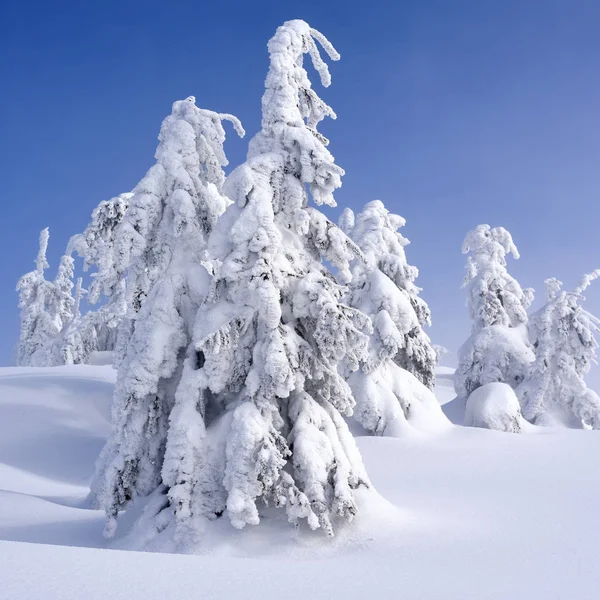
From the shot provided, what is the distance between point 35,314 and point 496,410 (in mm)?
32650

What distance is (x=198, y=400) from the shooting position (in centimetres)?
917

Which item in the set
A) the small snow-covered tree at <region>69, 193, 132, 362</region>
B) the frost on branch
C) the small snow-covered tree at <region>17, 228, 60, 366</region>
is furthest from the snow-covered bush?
the small snow-covered tree at <region>17, 228, 60, 366</region>

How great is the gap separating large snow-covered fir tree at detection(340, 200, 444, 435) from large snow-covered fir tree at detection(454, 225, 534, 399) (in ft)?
20.3

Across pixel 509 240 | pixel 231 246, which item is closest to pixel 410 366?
pixel 509 240

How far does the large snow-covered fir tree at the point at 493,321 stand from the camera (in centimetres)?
2578

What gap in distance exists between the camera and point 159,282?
1032cm

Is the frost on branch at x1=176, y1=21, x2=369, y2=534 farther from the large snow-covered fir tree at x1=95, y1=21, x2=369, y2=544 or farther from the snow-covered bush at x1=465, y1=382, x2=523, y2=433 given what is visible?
the snow-covered bush at x1=465, y1=382, x2=523, y2=433

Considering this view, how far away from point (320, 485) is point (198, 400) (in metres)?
2.45

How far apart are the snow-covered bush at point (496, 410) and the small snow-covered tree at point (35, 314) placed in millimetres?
30288

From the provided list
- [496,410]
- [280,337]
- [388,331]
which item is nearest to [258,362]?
[280,337]

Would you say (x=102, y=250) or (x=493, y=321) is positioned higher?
(x=493, y=321)

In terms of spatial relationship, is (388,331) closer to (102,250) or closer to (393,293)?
(393,293)

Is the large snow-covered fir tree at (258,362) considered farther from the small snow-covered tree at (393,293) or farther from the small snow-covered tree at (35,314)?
the small snow-covered tree at (35,314)

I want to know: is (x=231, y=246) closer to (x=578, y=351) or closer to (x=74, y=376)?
(x=74, y=376)
